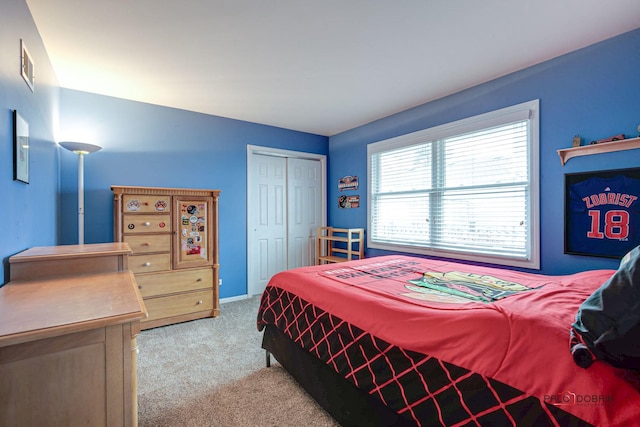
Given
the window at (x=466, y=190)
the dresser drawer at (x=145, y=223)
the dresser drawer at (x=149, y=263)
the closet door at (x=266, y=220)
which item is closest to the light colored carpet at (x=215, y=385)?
the dresser drawer at (x=149, y=263)

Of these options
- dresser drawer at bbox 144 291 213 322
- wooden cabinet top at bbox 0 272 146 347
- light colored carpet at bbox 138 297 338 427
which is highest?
wooden cabinet top at bbox 0 272 146 347

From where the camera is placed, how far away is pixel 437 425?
3.59ft

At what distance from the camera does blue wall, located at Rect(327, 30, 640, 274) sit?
209 centimetres

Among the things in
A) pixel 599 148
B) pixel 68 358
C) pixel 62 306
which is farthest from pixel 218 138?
pixel 599 148

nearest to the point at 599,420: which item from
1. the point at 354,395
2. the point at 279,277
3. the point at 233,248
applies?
the point at 354,395

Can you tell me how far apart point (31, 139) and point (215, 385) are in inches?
79.2

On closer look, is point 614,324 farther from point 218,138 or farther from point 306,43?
point 218,138

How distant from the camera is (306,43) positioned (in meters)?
Result: 2.22

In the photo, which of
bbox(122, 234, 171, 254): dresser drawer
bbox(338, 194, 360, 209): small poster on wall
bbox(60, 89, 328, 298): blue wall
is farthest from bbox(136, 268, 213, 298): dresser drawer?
bbox(338, 194, 360, 209): small poster on wall

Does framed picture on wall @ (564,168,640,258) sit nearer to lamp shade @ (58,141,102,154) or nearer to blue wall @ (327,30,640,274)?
blue wall @ (327,30,640,274)

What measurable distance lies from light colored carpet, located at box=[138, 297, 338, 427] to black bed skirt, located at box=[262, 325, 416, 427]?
0.42 feet

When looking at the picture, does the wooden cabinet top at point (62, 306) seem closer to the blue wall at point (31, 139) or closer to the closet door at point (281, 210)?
the blue wall at point (31, 139)

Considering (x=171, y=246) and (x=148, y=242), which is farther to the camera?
(x=171, y=246)

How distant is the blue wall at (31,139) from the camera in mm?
1405
